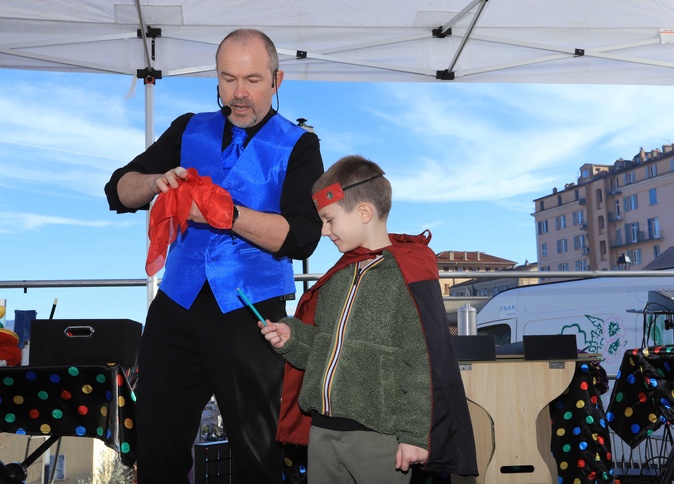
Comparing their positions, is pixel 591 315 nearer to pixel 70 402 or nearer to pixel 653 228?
pixel 70 402

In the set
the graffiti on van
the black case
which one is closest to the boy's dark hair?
the black case

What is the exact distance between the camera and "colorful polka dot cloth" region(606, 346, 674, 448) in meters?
2.72

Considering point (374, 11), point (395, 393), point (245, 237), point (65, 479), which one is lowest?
point (65, 479)

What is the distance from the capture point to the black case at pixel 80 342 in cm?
213

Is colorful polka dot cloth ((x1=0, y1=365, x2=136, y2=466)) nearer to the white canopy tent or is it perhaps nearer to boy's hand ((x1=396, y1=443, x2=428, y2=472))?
boy's hand ((x1=396, y1=443, x2=428, y2=472))

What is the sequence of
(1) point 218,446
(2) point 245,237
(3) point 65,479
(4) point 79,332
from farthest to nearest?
(3) point 65,479, (1) point 218,446, (4) point 79,332, (2) point 245,237

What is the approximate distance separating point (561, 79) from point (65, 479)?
350cm

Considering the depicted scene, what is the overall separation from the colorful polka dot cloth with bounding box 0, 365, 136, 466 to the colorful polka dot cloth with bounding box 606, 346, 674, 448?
1793 mm

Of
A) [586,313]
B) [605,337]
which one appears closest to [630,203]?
[586,313]

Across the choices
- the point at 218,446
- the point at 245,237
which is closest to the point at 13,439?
the point at 218,446

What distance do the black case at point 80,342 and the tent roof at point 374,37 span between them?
2252 mm

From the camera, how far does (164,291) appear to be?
1.72m

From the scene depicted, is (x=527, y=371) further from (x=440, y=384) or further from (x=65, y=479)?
(x=65, y=479)

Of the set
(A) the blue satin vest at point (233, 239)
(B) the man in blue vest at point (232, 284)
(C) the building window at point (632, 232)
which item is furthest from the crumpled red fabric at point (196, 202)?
(C) the building window at point (632, 232)
